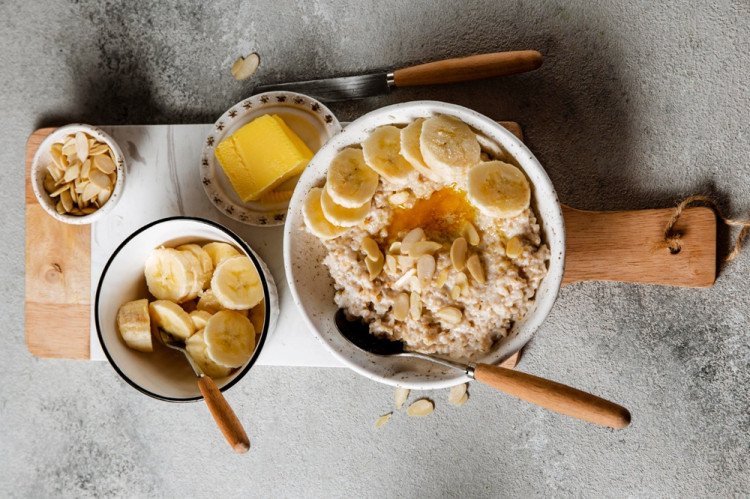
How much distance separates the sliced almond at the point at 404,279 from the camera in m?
1.04

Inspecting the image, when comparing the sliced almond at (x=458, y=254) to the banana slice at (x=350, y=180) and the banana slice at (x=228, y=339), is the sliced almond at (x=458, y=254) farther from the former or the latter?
the banana slice at (x=228, y=339)

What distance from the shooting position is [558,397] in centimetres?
89

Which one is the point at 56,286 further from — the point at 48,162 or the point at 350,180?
the point at 350,180

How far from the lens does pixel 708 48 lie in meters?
1.34

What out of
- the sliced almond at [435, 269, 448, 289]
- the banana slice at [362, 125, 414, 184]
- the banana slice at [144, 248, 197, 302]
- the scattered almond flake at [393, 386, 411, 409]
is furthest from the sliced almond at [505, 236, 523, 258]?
the banana slice at [144, 248, 197, 302]

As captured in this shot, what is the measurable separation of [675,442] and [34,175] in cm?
163

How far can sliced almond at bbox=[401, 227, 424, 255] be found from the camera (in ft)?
3.39

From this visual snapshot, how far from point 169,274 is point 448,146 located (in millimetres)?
643

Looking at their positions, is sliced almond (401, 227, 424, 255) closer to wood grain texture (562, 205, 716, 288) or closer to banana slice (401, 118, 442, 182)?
banana slice (401, 118, 442, 182)

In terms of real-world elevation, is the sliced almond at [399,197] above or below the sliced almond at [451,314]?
above

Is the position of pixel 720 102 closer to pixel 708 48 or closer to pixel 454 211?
pixel 708 48

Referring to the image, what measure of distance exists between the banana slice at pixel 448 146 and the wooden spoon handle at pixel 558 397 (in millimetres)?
354

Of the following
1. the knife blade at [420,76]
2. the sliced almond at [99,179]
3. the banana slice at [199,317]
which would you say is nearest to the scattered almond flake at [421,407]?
the banana slice at [199,317]

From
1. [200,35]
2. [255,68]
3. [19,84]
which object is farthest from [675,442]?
[19,84]
